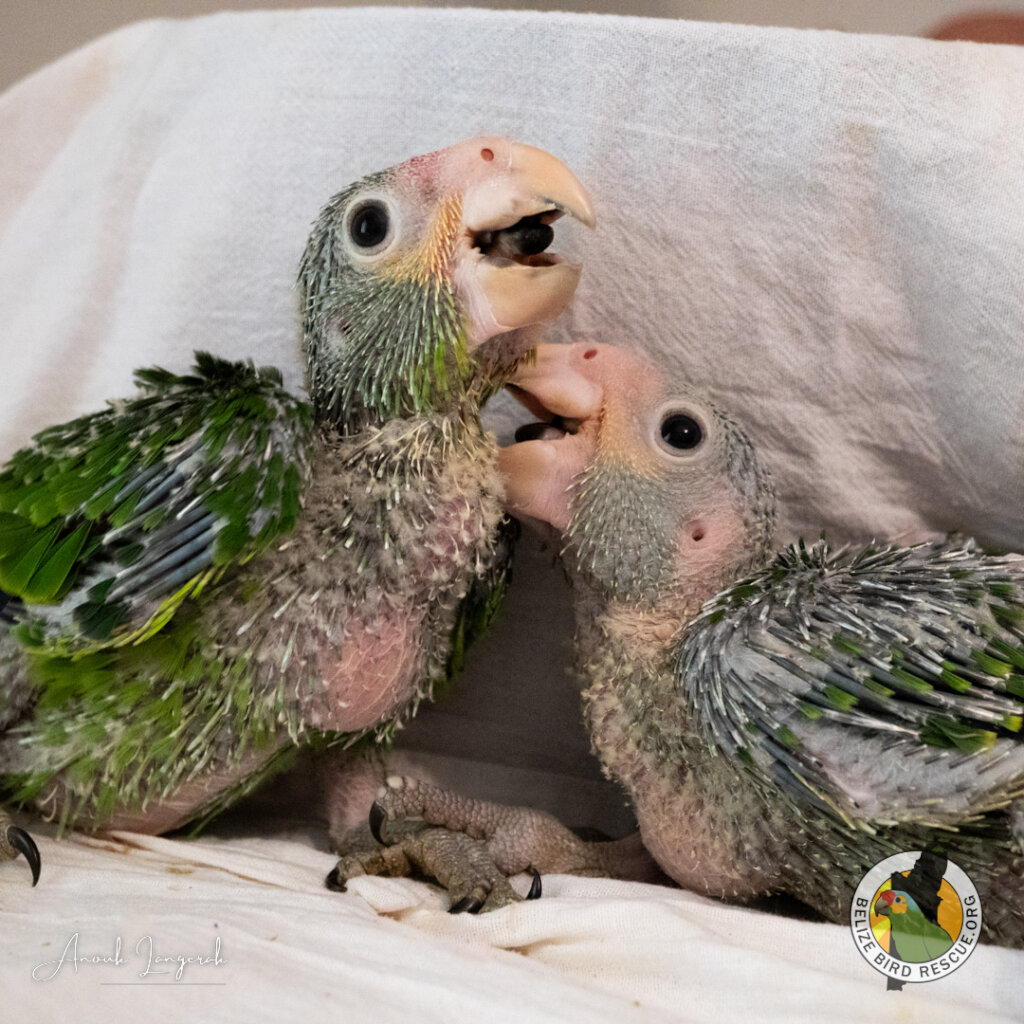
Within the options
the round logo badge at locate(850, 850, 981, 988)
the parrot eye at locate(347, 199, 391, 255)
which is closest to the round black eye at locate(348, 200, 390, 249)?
the parrot eye at locate(347, 199, 391, 255)

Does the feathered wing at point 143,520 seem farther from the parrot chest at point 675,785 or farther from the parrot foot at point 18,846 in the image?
the parrot chest at point 675,785

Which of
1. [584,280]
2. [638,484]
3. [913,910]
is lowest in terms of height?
[913,910]

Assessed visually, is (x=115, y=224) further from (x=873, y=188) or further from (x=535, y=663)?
(x=873, y=188)

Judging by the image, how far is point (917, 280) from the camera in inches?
36.3

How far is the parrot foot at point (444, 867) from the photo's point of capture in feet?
2.57

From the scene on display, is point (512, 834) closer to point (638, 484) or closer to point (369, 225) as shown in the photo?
point (638, 484)

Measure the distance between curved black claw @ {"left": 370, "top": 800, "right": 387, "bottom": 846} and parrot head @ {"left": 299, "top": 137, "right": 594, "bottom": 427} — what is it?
15.5 inches

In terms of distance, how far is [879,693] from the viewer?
2.14 ft

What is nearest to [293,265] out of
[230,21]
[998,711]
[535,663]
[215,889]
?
[230,21]

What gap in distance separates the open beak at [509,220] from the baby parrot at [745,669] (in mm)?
105

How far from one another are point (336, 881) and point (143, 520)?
37 centimetres

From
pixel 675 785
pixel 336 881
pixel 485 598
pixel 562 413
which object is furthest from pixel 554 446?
pixel 336 881

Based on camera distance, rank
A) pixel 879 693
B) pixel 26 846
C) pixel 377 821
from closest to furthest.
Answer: pixel 879 693, pixel 26 846, pixel 377 821

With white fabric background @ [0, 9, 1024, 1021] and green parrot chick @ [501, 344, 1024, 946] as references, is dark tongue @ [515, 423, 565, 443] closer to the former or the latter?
green parrot chick @ [501, 344, 1024, 946]
